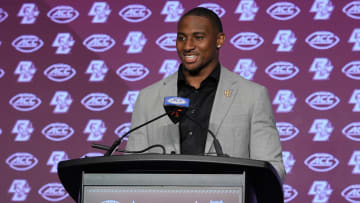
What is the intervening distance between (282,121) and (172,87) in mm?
1950

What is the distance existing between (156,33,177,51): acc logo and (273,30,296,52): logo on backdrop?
81cm

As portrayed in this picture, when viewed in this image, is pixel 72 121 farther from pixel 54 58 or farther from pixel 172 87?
pixel 172 87

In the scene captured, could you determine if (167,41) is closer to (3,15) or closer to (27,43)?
(27,43)

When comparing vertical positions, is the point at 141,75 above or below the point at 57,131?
above

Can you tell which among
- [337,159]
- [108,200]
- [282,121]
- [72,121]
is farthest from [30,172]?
[108,200]

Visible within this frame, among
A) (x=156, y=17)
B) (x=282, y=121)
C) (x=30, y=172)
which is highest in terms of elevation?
(x=156, y=17)

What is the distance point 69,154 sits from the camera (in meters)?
4.80

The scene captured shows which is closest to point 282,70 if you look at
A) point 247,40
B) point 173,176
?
point 247,40

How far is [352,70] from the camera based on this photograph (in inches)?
179

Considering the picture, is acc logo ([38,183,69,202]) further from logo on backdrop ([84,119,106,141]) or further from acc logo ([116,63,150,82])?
acc logo ([116,63,150,82])

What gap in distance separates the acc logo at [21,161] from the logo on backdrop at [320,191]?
7.32 feet

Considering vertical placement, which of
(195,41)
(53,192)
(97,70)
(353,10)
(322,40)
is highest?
(353,10)

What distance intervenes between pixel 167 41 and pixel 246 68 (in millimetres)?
681

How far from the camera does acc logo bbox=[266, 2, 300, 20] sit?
15.4ft
